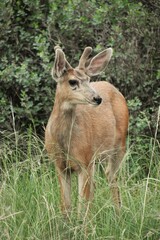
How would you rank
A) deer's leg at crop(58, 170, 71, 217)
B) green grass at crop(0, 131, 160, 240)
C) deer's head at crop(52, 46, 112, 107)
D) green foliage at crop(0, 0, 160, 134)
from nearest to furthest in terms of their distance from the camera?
green grass at crop(0, 131, 160, 240) < deer's leg at crop(58, 170, 71, 217) < deer's head at crop(52, 46, 112, 107) < green foliage at crop(0, 0, 160, 134)

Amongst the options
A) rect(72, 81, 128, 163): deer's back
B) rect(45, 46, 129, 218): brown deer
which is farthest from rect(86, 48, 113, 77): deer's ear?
rect(72, 81, 128, 163): deer's back

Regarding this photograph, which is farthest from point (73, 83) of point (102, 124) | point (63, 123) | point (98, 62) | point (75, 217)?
point (75, 217)

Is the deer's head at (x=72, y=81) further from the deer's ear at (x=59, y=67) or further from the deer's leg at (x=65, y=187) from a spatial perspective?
the deer's leg at (x=65, y=187)

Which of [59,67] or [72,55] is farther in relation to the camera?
[72,55]

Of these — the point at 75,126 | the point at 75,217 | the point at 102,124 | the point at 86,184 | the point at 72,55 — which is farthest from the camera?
the point at 72,55

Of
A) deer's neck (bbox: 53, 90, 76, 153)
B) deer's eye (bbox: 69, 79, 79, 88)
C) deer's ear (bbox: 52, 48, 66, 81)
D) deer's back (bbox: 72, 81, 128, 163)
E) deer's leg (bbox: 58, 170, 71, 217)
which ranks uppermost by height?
deer's ear (bbox: 52, 48, 66, 81)

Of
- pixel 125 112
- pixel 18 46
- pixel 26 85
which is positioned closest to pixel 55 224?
pixel 125 112

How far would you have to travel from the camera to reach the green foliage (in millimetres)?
9344

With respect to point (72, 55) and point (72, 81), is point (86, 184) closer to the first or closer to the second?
point (72, 81)

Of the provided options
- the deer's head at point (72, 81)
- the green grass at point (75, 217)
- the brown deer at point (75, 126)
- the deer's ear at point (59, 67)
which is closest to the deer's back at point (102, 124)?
the brown deer at point (75, 126)

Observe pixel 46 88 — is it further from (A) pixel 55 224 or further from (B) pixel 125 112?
(A) pixel 55 224

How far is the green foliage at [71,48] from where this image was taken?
934cm

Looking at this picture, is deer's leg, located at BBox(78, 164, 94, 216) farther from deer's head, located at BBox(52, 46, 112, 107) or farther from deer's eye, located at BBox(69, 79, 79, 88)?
deer's eye, located at BBox(69, 79, 79, 88)

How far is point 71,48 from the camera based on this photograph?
983 cm
